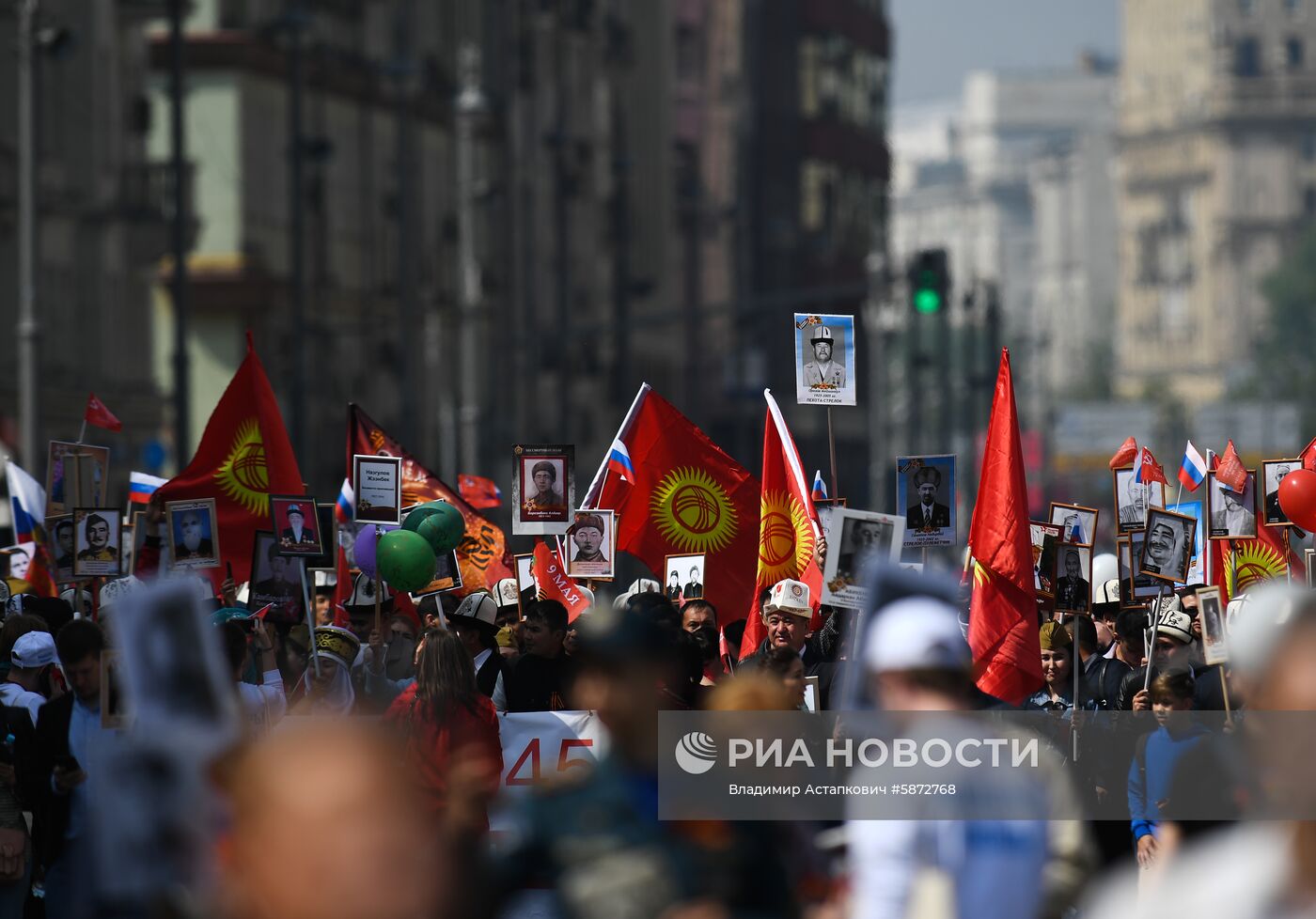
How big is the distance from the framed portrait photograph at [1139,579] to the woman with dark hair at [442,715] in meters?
4.85

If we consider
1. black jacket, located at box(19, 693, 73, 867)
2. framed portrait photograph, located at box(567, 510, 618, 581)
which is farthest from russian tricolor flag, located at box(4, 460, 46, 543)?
black jacket, located at box(19, 693, 73, 867)

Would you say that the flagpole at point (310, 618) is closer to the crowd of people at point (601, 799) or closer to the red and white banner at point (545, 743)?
the crowd of people at point (601, 799)

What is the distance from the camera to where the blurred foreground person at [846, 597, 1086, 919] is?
554 cm

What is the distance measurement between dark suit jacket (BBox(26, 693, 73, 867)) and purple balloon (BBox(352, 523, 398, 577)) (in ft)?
12.8

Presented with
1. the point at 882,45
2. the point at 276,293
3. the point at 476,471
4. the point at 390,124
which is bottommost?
the point at 476,471

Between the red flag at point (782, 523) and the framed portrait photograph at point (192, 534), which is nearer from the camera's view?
the red flag at point (782, 523)

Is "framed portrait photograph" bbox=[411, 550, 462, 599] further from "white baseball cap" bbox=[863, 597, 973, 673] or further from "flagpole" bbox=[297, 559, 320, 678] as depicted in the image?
"white baseball cap" bbox=[863, 597, 973, 673]

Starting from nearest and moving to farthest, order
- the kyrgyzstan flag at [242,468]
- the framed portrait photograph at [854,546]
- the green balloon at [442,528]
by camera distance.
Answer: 1. the framed portrait photograph at [854,546]
2. the green balloon at [442,528]
3. the kyrgyzstan flag at [242,468]

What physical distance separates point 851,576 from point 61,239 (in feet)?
99.0

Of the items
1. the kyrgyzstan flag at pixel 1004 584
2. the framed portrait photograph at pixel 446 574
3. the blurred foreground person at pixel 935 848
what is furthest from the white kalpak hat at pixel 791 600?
the blurred foreground person at pixel 935 848

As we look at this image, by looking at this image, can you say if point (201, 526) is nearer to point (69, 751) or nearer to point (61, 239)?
point (69, 751)

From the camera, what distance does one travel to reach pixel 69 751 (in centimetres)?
912

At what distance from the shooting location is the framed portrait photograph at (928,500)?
1290cm

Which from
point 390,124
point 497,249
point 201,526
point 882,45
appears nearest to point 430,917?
point 201,526
